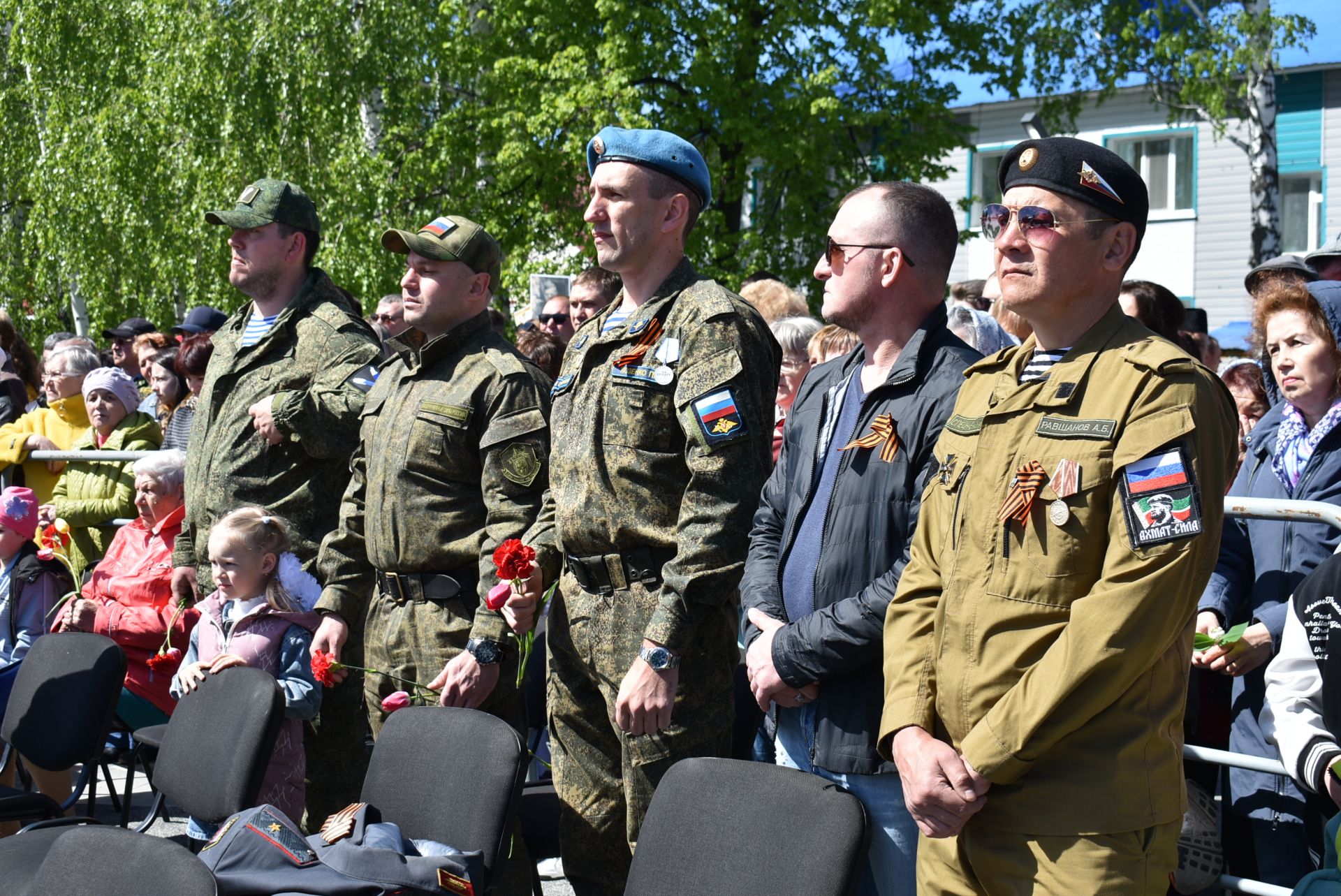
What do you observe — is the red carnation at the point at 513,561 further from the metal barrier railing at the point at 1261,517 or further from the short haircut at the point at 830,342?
the short haircut at the point at 830,342

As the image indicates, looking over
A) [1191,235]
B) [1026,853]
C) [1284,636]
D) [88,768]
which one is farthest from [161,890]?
[1191,235]

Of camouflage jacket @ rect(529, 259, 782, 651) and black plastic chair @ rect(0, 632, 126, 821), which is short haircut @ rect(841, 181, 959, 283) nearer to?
camouflage jacket @ rect(529, 259, 782, 651)

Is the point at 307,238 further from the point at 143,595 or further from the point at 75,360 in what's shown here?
the point at 75,360

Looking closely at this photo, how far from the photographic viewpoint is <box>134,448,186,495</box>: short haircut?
572 centimetres

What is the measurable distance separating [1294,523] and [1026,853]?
159cm

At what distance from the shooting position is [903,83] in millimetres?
18234

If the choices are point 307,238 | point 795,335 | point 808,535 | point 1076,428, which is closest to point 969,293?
point 795,335

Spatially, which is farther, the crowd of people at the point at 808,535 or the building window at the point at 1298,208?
the building window at the point at 1298,208

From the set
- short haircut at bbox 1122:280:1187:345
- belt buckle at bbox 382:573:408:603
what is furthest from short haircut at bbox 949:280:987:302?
belt buckle at bbox 382:573:408:603

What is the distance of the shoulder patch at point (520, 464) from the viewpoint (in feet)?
12.8

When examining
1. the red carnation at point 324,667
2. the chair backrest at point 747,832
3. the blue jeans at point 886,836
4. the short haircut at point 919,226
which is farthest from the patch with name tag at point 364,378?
the blue jeans at point 886,836

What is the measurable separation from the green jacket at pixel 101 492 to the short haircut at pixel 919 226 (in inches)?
190

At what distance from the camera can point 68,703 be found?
4.55 metres

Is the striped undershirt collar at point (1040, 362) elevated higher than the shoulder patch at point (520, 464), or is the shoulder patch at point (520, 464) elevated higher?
the striped undershirt collar at point (1040, 362)
